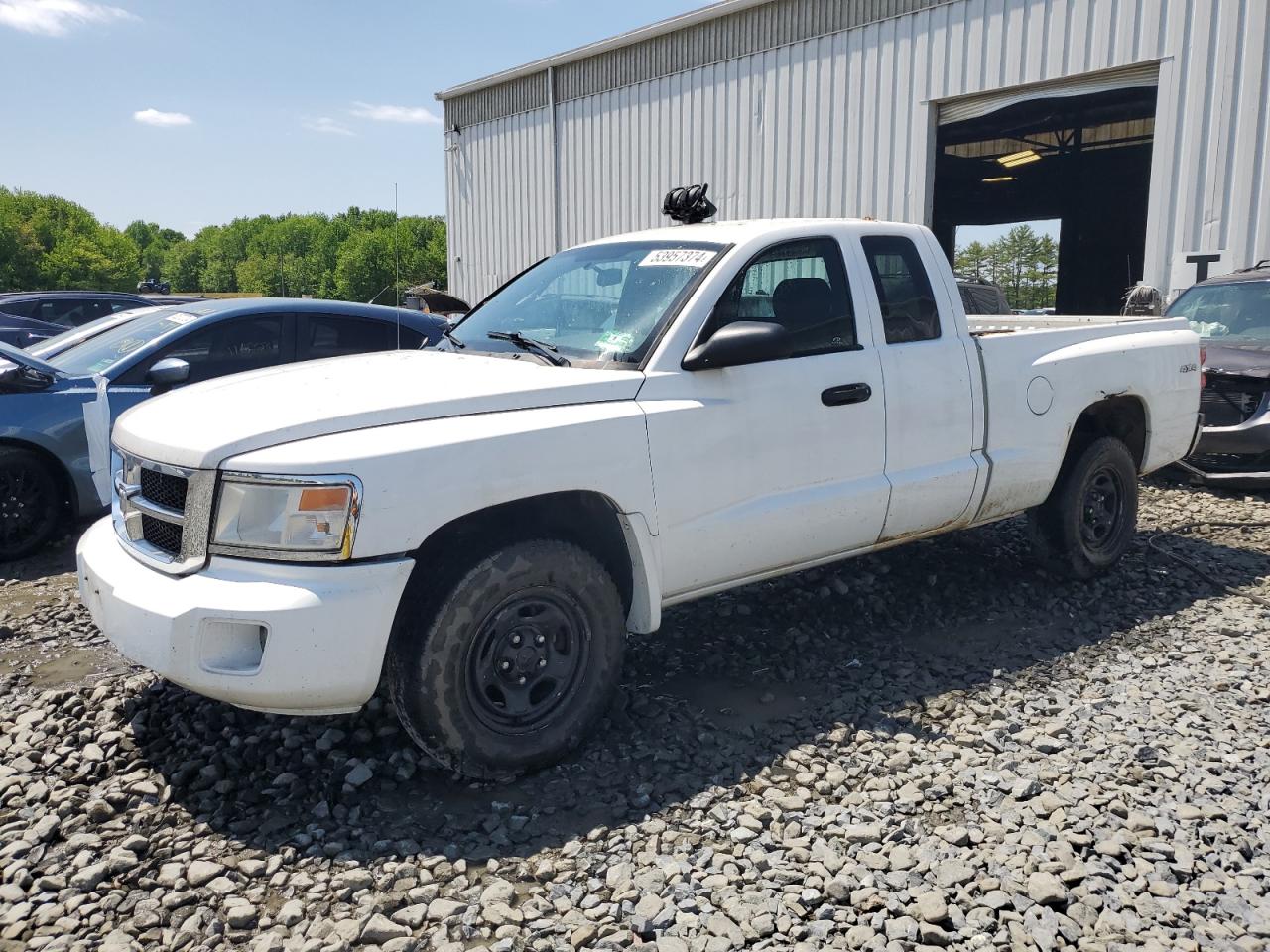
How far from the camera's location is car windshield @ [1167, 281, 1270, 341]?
8719 mm

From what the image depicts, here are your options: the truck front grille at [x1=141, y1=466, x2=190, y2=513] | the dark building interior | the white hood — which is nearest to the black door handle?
the white hood

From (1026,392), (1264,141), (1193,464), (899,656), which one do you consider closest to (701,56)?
(1264,141)

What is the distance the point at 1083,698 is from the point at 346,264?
140753mm

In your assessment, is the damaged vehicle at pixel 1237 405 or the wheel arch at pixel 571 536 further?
the damaged vehicle at pixel 1237 405

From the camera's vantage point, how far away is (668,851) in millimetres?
3084

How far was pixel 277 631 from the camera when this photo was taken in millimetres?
2941

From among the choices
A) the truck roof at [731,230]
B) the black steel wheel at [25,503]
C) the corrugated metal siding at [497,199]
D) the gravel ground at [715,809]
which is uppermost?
the corrugated metal siding at [497,199]

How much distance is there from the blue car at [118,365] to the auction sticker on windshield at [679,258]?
1.64m

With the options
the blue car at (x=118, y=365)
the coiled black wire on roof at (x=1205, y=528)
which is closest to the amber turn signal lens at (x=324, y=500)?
the blue car at (x=118, y=365)

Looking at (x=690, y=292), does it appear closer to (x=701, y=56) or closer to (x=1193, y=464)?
(x=1193, y=464)

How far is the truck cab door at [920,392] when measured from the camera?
4.47 meters

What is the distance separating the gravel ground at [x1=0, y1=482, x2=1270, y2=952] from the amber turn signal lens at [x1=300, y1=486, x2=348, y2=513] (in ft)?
3.37

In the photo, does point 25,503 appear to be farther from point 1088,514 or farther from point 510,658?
point 1088,514

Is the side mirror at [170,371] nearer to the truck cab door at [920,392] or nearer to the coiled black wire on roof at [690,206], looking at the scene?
the coiled black wire on roof at [690,206]
